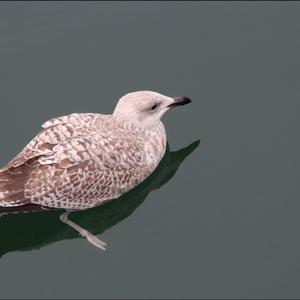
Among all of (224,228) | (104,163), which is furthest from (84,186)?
(224,228)

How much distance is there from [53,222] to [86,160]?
45.5 inches

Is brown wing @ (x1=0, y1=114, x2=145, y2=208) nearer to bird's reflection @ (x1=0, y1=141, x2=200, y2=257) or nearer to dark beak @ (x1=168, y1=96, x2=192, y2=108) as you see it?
bird's reflection @ (x1=0, y1=141, x2=200, y2=257)

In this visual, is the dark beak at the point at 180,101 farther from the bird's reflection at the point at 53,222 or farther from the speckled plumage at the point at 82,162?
the bird's reflection at the point at 53,222

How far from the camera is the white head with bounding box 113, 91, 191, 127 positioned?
895cm

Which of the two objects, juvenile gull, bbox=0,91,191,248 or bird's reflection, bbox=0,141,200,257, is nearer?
juvenile gull, bbox=0,91,191,248

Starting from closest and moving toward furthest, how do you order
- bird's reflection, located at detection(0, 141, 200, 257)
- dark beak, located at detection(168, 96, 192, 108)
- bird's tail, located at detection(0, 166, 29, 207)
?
bird's tail, located at detection(0, 166, 29, 207), bird's reflection, located at detection(0, 141, 200, 257), dark beak, located at detection(168, 96, 192, 108)

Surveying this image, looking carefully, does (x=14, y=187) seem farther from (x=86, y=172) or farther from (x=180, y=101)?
(x=180, y=101)

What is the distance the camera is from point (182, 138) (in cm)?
980

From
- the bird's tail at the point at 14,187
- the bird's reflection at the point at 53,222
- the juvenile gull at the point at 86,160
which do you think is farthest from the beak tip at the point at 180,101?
the bird's tail at the point at 14,187

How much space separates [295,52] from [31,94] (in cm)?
467

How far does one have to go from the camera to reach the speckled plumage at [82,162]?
8125mm

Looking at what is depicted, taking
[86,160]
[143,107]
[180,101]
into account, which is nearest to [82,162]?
[86,160]

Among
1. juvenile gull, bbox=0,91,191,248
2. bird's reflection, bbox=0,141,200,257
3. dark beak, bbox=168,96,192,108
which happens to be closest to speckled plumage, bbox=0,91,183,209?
juvenile gull, bbox=0,91,191,248

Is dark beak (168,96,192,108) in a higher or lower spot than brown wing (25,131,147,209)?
higher
